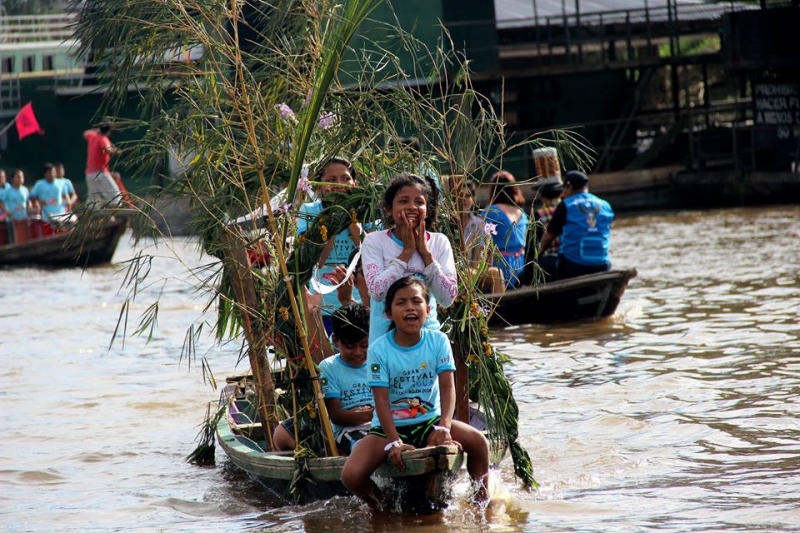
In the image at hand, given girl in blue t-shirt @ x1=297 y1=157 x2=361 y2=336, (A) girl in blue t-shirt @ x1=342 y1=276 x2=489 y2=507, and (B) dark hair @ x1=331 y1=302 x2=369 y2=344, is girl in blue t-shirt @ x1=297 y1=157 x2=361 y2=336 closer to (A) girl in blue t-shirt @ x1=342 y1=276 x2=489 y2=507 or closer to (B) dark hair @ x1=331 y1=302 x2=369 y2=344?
(B) dark hair @ x1=331 y1=302 x2=369 y2=344

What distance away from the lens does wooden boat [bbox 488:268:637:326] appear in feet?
40.8

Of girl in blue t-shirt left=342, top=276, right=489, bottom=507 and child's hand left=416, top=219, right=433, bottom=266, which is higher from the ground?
child's hand left=416, top=219, right=433, bottom=266

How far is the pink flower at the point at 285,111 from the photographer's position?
7.04 m

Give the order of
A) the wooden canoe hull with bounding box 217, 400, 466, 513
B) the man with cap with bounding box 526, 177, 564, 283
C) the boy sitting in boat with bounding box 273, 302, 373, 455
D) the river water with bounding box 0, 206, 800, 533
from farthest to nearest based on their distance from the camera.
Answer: the man with cap with bounding box 526, 177, 564, 283, the boy sitting in boat with bounding box 273, 302, 373, 455, the river water with bounding box 0, 206, 800, 533, the wooden canoe hull with bounding box 217, 400, 466, 513

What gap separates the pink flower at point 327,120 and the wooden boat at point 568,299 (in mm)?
5296

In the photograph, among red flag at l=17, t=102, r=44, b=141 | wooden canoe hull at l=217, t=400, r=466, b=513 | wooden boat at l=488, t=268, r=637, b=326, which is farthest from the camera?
red flag at l=17, t=102, r=44, b=141

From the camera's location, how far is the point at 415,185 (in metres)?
6.24

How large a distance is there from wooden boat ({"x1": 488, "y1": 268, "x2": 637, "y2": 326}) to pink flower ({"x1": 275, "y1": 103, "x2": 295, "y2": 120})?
5455 mm

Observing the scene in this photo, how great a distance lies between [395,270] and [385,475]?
101 cm

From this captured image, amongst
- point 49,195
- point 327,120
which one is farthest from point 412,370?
Result: point 49,195

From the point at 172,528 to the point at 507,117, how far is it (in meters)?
21.3

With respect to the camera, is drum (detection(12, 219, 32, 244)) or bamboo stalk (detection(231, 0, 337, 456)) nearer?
bamboo stalk (detection(231, 0, 337, 456))

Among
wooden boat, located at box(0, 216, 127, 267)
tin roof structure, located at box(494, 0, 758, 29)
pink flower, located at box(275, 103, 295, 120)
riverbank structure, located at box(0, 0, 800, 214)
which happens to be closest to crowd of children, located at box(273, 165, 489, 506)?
pink flower, located at box(275, 103, 295, 120)

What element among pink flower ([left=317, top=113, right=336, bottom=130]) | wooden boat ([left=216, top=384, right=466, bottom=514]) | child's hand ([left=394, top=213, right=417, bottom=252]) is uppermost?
pink flower ([left=317, top=113, right=336, bottom=130])
